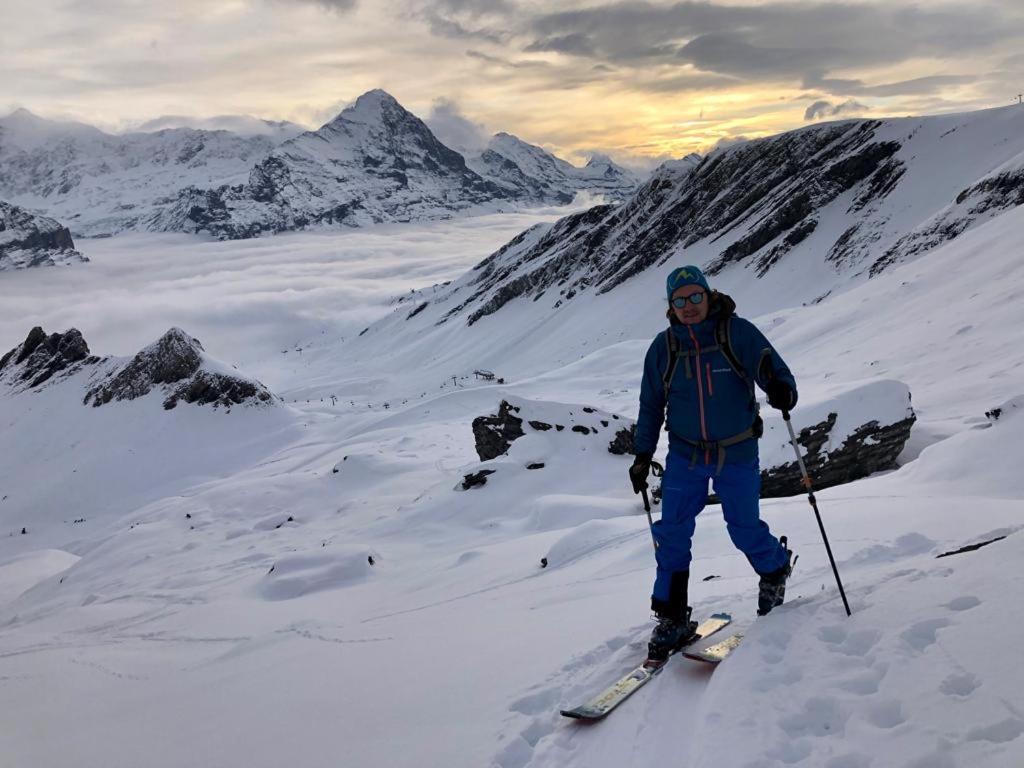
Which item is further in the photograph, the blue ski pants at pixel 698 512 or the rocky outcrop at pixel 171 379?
the rocky outcrop at pixel 171 379

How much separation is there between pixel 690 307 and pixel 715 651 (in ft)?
7.79

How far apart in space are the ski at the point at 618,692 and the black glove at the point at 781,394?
1798mm

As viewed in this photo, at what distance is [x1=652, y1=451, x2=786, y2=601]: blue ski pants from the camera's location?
15.7 ft

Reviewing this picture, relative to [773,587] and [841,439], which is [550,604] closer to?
[773,587]

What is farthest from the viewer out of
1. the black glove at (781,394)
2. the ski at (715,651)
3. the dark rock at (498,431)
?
the dark rock at (498,431)

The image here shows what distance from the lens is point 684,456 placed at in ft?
16.2

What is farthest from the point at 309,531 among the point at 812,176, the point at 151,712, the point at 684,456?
the point at 812,176

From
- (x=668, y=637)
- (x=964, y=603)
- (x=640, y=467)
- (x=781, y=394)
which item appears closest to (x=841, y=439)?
(x=640, y=467)

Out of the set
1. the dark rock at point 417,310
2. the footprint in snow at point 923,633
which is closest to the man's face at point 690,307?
the footprint in snow at point 923,633

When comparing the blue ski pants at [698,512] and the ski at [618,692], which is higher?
the blue ski pants at [698,512]

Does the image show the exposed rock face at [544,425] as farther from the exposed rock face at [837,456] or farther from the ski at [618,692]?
the ski at [618,692]

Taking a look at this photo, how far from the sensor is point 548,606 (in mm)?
6918

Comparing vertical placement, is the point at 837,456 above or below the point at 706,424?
below

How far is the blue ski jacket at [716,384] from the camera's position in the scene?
4.66 metres
